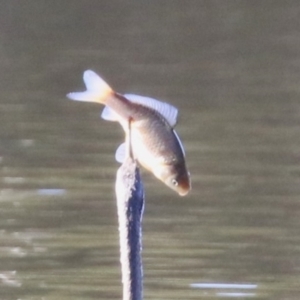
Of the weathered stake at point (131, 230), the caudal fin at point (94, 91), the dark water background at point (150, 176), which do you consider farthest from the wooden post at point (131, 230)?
the dark water background at point (150, 176)

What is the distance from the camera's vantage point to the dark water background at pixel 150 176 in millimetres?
1974

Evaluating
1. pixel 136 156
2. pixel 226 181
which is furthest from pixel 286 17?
pixel 136 156

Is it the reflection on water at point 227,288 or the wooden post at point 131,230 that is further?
the reflection on water at point 227,288

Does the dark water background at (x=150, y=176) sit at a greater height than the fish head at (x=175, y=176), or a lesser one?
greater

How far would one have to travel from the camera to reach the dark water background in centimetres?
197

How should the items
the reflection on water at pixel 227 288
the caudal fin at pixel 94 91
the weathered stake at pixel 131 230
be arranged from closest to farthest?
1. the weathered stake at pixel 131 230
2. the caudal fin at pixel 94 91
3. the reflection on water at pixel 227 288

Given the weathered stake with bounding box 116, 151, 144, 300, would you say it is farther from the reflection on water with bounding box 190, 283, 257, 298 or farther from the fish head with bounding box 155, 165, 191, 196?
the reflection on water with bounding box 190, 283, 257, 298

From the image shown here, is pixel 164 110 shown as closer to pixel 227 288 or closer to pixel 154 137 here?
pixel 154 137

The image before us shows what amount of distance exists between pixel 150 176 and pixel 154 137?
1447mm

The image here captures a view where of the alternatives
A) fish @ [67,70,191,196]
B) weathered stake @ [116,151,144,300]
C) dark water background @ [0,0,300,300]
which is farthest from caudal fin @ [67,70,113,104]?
dark water background @ [0,0,300,300]

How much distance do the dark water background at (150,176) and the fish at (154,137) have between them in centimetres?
105

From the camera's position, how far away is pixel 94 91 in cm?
95

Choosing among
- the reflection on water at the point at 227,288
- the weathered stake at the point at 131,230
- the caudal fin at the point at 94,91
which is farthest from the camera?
the reflection on water at the point at 227,288

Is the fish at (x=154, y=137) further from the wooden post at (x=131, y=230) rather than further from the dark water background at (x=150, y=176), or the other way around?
the dark water background at (x=150, y=176)
